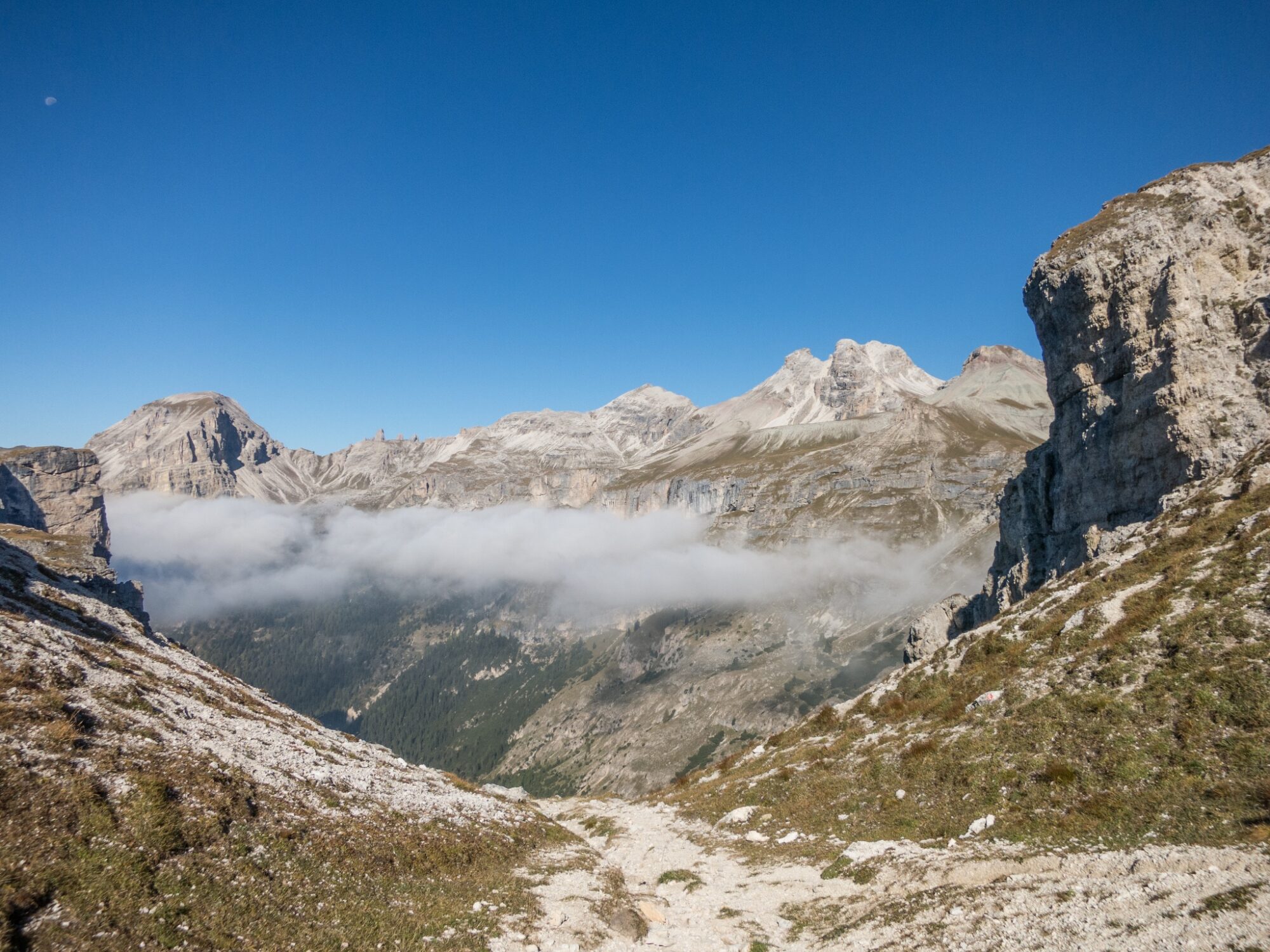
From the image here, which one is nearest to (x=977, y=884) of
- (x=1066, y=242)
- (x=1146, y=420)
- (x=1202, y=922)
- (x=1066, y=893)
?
(x=1066, y=893)

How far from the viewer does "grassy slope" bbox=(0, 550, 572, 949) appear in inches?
492

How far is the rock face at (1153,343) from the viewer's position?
47.2m

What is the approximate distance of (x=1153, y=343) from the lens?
52781 mm

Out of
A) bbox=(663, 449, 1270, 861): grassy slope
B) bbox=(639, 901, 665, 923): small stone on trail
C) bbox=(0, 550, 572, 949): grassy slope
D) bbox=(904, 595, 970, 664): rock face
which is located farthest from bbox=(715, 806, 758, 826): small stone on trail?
bbox=(904, 595, 970, 664): rock face

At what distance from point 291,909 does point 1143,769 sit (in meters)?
24.2

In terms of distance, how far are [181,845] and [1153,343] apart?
72689mm

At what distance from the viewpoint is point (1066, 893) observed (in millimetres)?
13117

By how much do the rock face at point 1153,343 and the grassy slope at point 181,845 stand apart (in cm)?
5429

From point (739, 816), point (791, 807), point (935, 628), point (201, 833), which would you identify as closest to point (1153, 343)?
point (935, 628)

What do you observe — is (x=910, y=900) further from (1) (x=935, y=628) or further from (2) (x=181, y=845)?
(1) (x=935, y=628)

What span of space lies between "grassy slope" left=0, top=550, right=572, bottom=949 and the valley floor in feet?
9.52

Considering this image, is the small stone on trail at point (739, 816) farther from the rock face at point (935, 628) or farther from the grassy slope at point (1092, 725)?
the rock face at point (935, 628)

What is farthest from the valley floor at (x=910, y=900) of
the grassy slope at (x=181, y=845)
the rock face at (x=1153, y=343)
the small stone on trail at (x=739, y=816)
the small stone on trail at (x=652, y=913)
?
the rock face at (x=1153, y=343)

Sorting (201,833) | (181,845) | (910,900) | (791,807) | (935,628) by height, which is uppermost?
(181,845)
